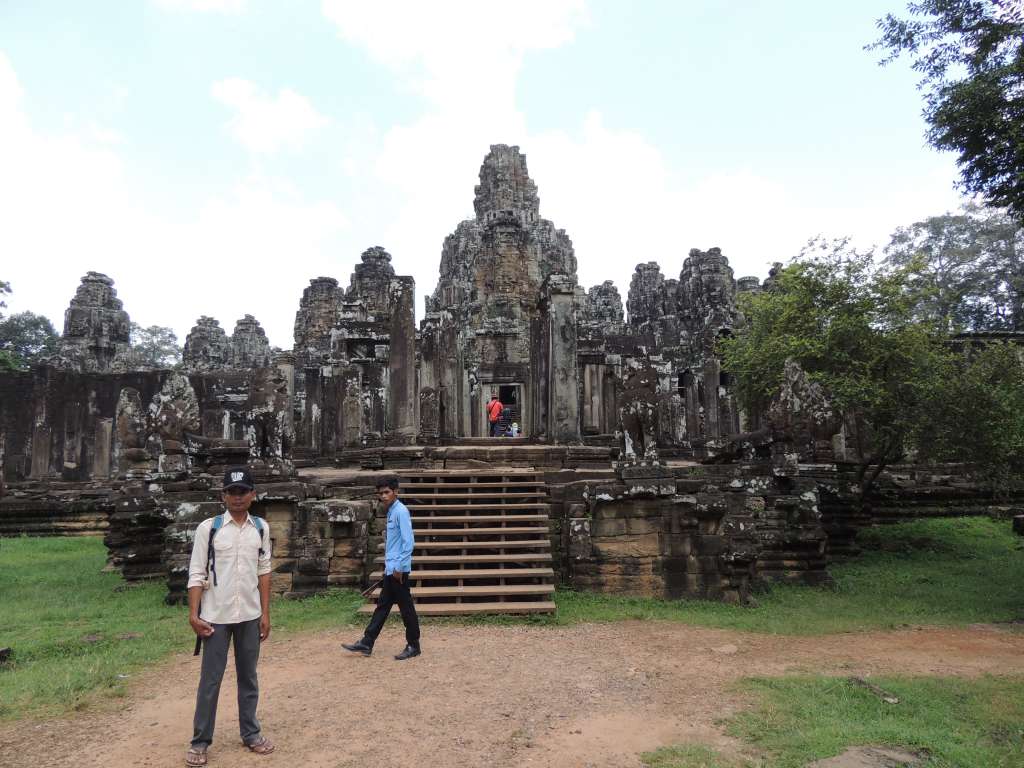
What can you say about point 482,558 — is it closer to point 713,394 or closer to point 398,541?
point 398,541

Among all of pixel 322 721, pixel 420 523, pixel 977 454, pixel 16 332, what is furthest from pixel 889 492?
pixel 16 332

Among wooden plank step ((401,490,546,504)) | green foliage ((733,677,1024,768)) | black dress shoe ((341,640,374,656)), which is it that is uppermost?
wooden plank step ((401,490,546,504))

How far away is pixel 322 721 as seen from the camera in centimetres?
432

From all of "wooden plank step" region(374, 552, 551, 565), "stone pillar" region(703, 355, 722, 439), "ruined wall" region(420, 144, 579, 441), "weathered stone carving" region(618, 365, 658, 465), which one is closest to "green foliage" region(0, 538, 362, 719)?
"wooden plank step" region(374, 552, 551, 565)

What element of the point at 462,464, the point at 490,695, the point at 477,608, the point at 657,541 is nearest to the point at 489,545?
the point at 477,608

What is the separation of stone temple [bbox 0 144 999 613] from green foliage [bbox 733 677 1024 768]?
2861 mm

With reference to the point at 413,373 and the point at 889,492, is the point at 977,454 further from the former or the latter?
the point at 413,373

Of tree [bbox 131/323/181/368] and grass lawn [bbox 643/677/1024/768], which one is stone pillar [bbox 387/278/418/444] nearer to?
A: grass lawn [bbox 643/677/1024/768]

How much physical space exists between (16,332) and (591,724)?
138 feet

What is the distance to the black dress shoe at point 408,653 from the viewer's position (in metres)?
5.68

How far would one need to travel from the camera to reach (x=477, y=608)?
7117 mm

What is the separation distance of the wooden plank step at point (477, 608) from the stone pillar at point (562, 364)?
16.2 feet

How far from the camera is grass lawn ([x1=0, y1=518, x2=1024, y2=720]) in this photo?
215 inches

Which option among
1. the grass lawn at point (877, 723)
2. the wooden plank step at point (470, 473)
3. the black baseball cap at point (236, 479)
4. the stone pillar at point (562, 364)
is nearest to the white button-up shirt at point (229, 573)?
the black baseball cap at point (236, 479)
